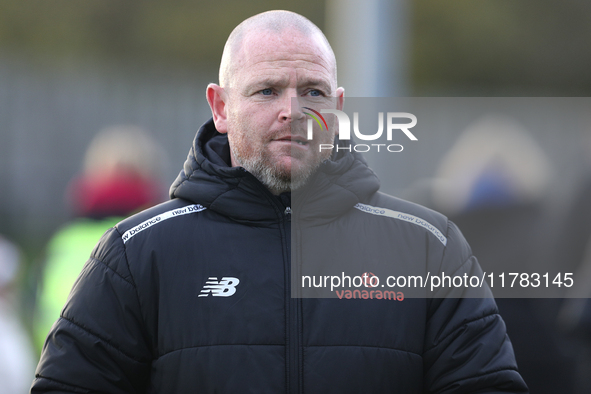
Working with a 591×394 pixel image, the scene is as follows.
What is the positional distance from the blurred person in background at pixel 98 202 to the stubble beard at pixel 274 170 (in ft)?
4.36

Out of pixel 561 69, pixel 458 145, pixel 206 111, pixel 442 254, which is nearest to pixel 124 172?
pixel 206 111

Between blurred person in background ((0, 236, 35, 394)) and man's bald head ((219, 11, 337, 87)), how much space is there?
6.51 ft

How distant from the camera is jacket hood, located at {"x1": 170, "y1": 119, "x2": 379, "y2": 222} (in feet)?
5.40

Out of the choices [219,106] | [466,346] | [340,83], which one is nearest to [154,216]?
[219,106]

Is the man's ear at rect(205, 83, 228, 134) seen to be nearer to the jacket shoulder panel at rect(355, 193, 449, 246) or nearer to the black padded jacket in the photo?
the black padded jacket

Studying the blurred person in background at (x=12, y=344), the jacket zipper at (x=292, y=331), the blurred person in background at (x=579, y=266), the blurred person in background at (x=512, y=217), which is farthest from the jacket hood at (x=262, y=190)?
the blurred person in background at (x=12, y=344)

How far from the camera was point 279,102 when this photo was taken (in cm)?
171

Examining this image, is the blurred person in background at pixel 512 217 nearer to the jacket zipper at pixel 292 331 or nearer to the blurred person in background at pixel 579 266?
the blurred person in background at pixel 579 266

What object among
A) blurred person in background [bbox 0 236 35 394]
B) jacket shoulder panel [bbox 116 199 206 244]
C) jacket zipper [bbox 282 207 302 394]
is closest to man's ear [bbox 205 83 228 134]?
jacket shoulder panel [bbox 116 199 206 244]

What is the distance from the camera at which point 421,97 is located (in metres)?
3.04

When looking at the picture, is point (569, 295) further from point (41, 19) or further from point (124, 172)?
point (41, 19)

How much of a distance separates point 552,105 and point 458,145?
670 millimetres

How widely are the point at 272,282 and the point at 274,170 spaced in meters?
0.31

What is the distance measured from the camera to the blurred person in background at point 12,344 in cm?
293
